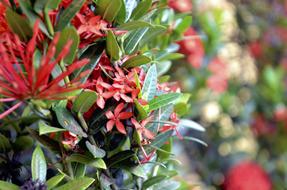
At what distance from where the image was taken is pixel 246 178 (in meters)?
1.62

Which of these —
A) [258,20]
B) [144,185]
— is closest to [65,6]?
[144,185]

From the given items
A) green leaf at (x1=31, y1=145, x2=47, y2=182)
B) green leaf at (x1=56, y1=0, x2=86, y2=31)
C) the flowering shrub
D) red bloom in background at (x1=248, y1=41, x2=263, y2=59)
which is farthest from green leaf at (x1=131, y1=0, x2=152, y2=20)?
red bloom in background at (x1=248, y1=41, x2=263, y2=59)

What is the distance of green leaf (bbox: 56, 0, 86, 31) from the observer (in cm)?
54

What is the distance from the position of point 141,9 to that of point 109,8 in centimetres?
7

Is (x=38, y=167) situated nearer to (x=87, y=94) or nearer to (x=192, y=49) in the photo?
(x=87, y=94)

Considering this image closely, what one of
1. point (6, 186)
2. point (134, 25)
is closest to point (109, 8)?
point (134, 25)

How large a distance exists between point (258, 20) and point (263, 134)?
515mm

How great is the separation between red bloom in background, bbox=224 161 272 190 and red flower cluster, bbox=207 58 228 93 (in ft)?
0.93

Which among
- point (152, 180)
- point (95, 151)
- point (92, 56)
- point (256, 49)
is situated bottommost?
point (256, 49)

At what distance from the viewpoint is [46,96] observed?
509 mm

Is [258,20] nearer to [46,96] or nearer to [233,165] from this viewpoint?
[233,165]

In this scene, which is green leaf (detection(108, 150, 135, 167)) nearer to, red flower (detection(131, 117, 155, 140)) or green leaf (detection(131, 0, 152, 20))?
red flower (detection(131, 117, 155, 140))

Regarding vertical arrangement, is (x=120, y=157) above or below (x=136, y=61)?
below

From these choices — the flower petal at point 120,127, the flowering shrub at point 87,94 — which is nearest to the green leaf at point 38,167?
the flowering shrub at point 87,94
